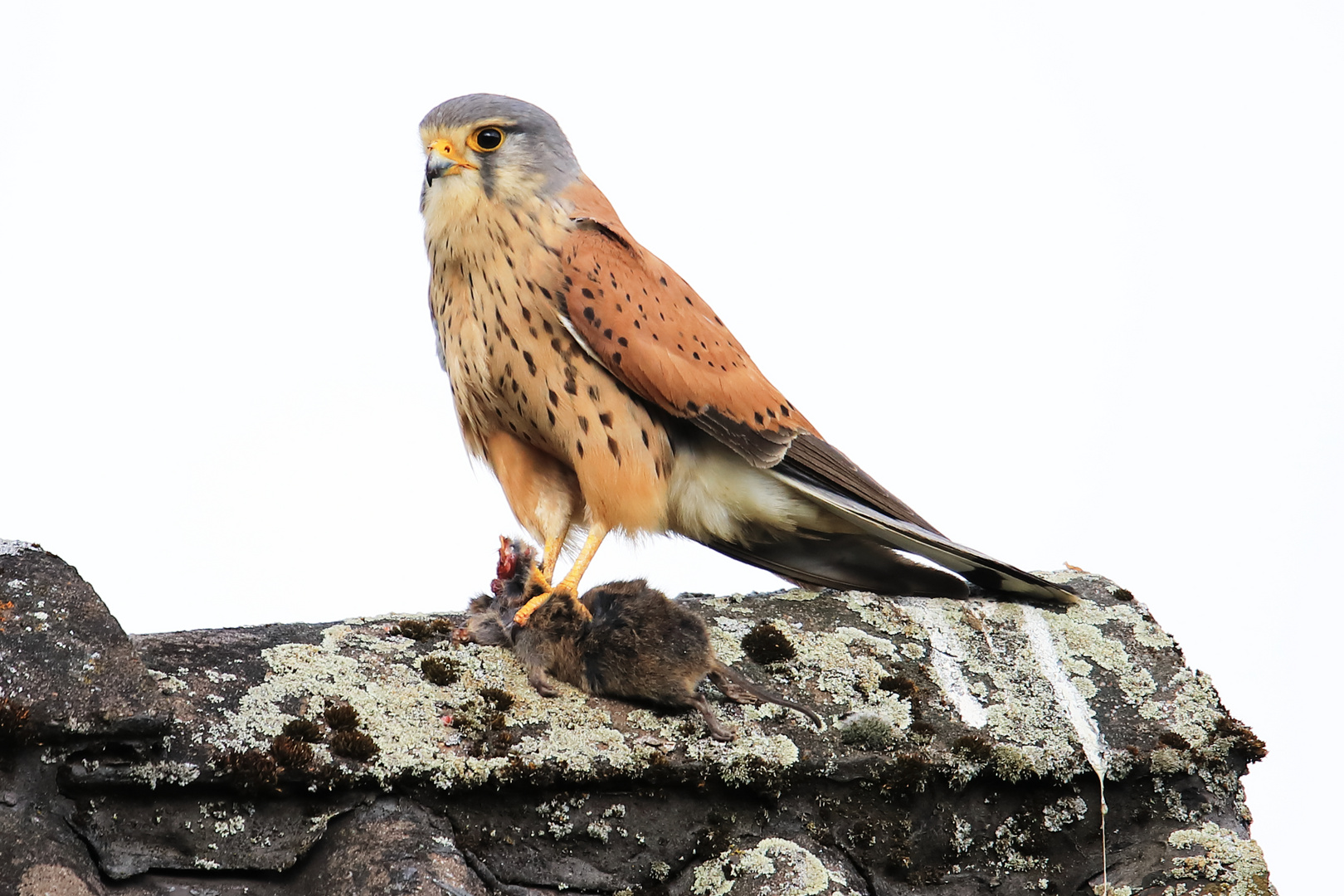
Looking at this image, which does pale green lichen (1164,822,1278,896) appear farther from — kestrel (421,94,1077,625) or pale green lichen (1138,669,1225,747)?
kestrel (421,94,1077,625)

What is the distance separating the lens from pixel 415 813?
2.83m

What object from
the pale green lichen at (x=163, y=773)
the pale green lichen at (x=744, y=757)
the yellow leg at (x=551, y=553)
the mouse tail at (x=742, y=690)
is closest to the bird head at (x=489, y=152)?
the yellow leg at (x=551, y=553)

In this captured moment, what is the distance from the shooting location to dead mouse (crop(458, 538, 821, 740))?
3.26m

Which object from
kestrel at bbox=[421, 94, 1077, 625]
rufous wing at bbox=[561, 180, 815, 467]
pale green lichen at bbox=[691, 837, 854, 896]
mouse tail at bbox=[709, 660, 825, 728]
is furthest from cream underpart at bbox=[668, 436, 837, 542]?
pale green lichen at bbox=[691, 837, 854, 896]

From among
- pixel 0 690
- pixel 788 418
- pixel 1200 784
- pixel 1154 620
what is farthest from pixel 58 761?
pixel 1154 620

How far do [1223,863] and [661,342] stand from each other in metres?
2.11

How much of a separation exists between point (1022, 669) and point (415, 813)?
5.87 feet

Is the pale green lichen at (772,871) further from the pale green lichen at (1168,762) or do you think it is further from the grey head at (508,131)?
the grey head at (508,131)

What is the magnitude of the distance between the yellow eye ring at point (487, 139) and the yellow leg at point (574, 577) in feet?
4.08

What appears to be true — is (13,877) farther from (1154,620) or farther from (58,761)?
(1154,620)

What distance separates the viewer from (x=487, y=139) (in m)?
4.14

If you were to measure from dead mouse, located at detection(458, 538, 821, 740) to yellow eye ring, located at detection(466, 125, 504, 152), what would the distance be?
147cm

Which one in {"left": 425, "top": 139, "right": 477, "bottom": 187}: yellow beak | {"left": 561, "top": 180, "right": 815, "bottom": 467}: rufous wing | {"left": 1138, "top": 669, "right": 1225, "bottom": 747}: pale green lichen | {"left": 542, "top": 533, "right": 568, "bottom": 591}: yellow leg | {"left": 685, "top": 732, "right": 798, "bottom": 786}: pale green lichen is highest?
{"left": 425, "top": 139, "right": 477, "bottom": 187}: yellow beak

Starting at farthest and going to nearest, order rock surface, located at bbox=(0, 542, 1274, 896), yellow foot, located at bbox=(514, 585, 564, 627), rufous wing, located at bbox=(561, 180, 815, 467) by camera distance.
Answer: rufous wing, located at bbox=(561, 180, 815, 467), yellow foot, located at bbox=(514, 585, 564, 627), rock surface, located at bbox=(0, 542, 1274, 896)
